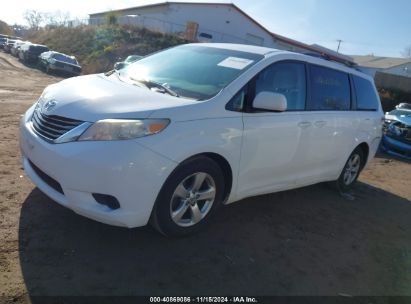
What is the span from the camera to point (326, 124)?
519 centimetres

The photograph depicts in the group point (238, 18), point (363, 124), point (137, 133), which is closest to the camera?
point (137, 133)

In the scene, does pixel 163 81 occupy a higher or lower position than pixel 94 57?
higher

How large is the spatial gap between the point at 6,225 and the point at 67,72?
80.2ft

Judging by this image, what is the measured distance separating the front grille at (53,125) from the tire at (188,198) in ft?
2.92

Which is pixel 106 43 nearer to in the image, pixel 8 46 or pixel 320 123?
pixel 8 46

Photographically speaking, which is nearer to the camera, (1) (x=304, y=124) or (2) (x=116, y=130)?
(2) (x=116, y=130)

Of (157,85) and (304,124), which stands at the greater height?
(157,85)

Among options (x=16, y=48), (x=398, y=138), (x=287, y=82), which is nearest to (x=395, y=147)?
(x=398, y=138)

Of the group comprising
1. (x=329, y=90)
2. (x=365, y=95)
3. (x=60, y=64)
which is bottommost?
(x=60, y=64)

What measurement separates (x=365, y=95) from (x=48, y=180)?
4.67m

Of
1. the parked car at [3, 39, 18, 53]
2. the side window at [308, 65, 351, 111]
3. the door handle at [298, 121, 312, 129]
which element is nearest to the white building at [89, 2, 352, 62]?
the parked car at [3, 39, 18, 53]

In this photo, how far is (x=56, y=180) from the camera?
345cm

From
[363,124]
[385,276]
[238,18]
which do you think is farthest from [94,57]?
[385,276]

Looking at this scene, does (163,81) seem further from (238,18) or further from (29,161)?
(238,18)
